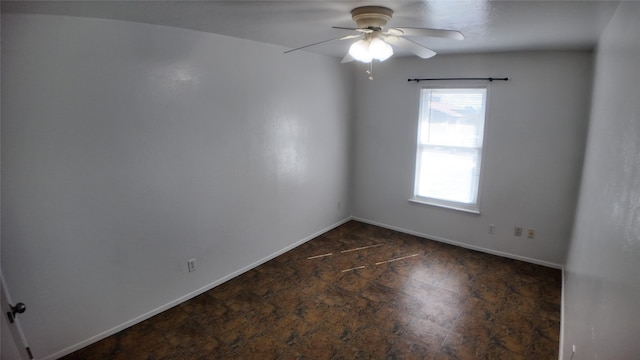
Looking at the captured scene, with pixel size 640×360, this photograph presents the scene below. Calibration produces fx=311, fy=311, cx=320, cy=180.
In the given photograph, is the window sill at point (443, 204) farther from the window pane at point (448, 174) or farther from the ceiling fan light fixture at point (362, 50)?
the ceiling fan light fixture at point (362, 50)

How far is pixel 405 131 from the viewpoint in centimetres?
429

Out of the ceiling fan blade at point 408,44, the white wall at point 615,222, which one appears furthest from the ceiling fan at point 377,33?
the white wall at point 615,222

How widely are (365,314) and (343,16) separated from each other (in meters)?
2.41

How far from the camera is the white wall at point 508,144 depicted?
3266mm

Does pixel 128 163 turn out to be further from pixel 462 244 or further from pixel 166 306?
Result: pixel 462 244

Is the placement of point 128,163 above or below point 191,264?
above

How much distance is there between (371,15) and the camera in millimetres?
1891

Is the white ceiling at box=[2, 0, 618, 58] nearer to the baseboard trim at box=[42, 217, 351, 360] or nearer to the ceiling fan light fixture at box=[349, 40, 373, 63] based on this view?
the ceiling fan light fixture at box=[349, 40, 373, 63]

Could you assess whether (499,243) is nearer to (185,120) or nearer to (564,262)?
(564,262)

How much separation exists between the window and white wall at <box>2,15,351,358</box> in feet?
5.86

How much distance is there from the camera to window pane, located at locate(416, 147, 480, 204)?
154 inches

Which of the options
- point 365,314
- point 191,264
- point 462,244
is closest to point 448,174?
point 462,244

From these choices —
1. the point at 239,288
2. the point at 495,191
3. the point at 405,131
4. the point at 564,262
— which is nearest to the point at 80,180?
the point at 239,288

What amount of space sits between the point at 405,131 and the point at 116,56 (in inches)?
132
